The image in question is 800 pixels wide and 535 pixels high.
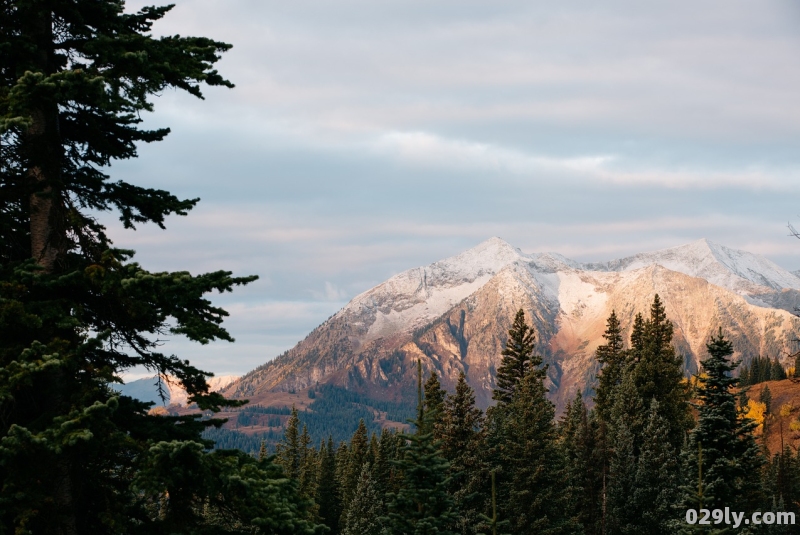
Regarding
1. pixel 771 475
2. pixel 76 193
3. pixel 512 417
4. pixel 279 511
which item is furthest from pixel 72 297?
pixel 771 475

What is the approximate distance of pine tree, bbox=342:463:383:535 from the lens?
68750 millimetres

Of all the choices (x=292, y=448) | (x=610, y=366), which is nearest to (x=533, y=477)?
(x=610, y=366)

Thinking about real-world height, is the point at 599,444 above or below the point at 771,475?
above

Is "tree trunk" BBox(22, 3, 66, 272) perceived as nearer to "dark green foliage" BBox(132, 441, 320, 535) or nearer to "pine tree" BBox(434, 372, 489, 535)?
"dark green foliage" BBox(132, 441, 320, 535)

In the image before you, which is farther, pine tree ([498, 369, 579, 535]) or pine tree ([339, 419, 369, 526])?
pine tree ([339, 419, 369, 526])

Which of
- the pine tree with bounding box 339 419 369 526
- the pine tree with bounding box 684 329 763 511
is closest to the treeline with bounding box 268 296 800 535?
the pine tree with bounding box 684 329 763 511

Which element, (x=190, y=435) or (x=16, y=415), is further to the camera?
(x=190, y=435)

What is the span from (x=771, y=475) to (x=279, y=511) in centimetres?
9834

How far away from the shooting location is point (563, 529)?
53.1 metres

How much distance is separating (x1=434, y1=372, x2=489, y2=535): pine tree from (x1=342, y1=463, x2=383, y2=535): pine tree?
18.5 metres

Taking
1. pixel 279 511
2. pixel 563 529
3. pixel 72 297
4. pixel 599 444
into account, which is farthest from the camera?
pixel 599 444

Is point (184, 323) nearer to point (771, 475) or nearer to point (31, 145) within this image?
point (31, 145)

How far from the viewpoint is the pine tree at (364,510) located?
68.8 m

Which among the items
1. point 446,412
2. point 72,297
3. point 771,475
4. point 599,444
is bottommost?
point 771,475
